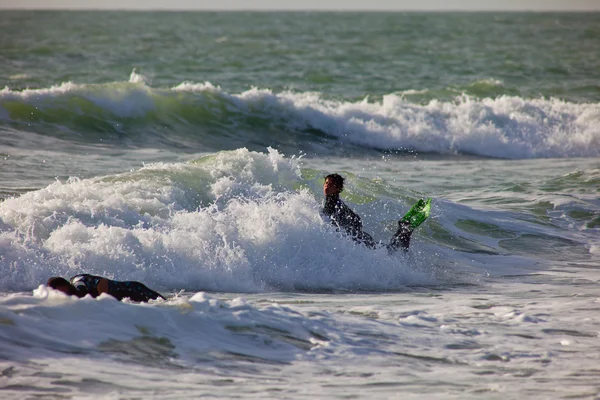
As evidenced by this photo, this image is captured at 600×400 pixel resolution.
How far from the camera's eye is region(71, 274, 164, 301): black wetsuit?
7035mm

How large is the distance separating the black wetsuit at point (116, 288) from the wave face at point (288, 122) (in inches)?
472

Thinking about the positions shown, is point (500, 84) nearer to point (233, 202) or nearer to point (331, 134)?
point (331, 134)

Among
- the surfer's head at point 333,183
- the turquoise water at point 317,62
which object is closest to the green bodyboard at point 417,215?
the surfer's head at point 333,183

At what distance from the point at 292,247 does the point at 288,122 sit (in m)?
13.5

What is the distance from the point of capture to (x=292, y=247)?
32.1 feet

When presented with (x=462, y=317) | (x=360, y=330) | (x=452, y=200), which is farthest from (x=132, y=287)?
(x=452, y=200)

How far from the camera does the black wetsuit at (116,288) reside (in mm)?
7035

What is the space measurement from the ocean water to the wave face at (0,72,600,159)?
0.07 metres

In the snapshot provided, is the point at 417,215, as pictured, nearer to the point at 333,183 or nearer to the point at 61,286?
the point at 333,183

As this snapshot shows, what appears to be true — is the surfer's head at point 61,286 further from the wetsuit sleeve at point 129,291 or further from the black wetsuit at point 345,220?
the black wetsuit at point 345,220

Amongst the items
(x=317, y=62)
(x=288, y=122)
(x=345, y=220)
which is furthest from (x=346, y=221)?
(x=317, y=62)

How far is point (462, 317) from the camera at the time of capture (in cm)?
775

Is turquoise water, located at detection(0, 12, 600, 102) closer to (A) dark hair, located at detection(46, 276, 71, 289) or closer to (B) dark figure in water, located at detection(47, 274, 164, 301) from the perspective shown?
(B) dark figure in water, located at detection(47, 274, 164, 301)

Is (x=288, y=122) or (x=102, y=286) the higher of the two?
(x=288, y=122)
